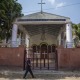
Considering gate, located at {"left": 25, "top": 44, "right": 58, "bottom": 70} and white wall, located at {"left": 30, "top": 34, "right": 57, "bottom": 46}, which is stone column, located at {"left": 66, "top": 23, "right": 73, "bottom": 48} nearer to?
gate, located at {"left": 25, "top": 44, "right": 58, "bottom": 70}

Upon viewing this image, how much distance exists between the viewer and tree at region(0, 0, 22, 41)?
2421 centimetres

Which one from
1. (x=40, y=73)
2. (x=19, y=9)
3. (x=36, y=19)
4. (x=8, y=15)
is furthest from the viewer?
(x=19, y=9)

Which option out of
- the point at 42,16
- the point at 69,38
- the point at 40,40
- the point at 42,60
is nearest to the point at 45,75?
the point at 69,38

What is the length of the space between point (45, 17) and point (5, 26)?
6995 mm

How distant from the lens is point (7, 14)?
27359mm

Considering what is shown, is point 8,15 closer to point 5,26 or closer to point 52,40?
point 5,26

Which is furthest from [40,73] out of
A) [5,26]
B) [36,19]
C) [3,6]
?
[5,26]

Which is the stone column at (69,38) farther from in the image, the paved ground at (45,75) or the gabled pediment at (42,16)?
the paved ground at (45,75)

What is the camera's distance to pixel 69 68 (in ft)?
65.7

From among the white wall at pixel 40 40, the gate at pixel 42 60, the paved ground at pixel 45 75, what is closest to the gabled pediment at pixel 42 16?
the gate at pixel 42 60

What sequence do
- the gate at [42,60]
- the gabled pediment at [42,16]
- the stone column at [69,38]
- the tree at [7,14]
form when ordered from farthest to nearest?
the tree at [7,14] → the gabled pediment at [42,16] → the stone column at [69,38] → the gate at [42,60]

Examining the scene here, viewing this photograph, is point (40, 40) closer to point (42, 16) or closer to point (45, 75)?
point (42, 16)

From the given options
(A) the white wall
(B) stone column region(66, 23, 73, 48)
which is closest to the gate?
(B) stone column region(66, 23, 73, 48)

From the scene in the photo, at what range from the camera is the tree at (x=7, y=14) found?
953 inches
